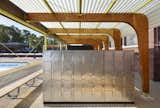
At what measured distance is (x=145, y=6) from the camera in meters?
9.41

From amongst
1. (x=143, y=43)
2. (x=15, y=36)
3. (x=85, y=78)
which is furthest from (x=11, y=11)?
(x=15, y=36)

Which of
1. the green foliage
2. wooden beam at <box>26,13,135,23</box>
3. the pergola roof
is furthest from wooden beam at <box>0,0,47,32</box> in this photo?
the green foliage

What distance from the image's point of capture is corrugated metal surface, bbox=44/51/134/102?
831cm

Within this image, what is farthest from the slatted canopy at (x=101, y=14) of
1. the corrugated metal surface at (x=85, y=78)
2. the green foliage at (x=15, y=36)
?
the green foliage at (x=15, y=36)

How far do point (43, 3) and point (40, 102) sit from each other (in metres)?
2.79

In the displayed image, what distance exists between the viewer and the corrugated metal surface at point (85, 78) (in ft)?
27.3

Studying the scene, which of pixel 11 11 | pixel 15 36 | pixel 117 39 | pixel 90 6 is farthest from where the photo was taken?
pixel 15 36

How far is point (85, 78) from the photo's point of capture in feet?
27.6

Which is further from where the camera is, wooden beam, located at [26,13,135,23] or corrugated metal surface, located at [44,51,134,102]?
wooden beam, located at [26,13,135,23]

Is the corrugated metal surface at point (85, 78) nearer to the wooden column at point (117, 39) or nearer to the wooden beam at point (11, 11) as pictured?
the wooden beam at point (11, 11)

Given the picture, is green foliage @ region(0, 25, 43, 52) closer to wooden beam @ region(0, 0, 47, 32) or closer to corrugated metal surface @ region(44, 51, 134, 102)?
wooden beam @ region(0, 0, 47, 32)

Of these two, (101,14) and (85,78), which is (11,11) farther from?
(101,14)

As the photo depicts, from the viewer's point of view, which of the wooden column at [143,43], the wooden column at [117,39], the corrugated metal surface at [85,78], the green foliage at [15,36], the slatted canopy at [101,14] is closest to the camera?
the corrugated metal surface at [85,78]

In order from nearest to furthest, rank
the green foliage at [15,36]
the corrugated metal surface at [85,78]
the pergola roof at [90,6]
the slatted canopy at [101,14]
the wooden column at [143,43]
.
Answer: the corrugated metal surface at [85,78] → the pergola roof at [90,6] → the slatted canopy at [101,14] → the wooden column at [143,43] → the green foliage at [15,36]
